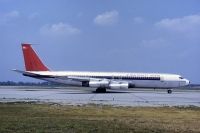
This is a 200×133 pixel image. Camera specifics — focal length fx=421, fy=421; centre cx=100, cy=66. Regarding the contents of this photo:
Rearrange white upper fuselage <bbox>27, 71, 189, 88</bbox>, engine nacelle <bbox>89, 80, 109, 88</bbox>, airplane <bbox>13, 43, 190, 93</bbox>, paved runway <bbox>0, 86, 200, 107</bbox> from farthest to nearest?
1. white upper fuselage <bbox>27, 71, 189, 88</bbox>
2. airplane <bbox>13, 43, 190, 93</bbox>
3. engine nacelle <bbox>89, 80, 109, 88</bbox>
4. paved runway <bbox>0, 86, 200, 107</bbox>

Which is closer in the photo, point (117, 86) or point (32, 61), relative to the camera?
point (117, 86)

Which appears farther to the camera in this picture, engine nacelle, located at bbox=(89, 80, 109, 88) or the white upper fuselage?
the white upper fuselage

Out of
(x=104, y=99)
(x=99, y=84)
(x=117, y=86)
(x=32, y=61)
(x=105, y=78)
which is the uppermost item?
(x=32, y=61)

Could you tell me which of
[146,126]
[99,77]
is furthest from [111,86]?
[146,126]

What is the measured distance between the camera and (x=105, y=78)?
211ft

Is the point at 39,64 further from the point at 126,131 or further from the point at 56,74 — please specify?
the point at 126,131

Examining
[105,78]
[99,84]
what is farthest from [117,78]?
[99,84]

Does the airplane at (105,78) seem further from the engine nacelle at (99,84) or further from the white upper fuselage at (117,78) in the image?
the engine nacelle at (99,84)

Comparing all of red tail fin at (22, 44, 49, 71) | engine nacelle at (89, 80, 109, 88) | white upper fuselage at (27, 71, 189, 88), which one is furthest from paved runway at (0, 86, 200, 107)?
red tail fin at (22, 44, 49, 71)

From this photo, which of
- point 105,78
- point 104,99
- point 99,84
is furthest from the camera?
point 105,78

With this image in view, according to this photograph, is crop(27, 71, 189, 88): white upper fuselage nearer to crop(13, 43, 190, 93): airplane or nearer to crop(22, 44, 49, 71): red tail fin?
crop(13, 43, 190, 93): airplane

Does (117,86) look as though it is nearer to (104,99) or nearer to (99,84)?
(99,84)

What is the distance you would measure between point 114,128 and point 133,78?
163 feet

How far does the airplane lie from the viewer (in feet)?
208
